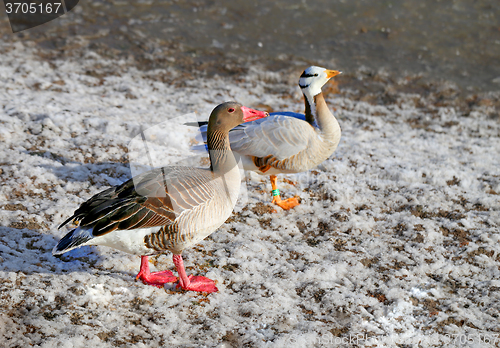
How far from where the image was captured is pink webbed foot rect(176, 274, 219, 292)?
169 inches

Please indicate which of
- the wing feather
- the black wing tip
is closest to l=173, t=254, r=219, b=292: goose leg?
the wing feather

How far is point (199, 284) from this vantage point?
4.33m

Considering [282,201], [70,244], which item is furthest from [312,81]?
[70,244]

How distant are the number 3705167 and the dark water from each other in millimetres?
598

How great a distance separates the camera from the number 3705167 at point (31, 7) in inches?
459

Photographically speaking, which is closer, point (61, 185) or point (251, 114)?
point (251, 114)

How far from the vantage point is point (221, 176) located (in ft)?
14.6

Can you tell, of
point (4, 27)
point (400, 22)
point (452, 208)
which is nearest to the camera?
point (452, 208)

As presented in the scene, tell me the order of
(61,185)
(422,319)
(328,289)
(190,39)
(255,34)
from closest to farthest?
(422,319) < (328,289) < (61,185) < (190,39) < (255,34)

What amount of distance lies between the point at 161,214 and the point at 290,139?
246cm

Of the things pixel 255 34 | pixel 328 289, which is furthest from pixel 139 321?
pixel 255 34

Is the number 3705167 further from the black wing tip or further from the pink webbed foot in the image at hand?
the pink webbed foot

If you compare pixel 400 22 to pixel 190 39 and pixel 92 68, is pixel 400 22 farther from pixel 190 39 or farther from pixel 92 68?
pixel 92 68

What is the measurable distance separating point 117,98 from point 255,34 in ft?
17.8
